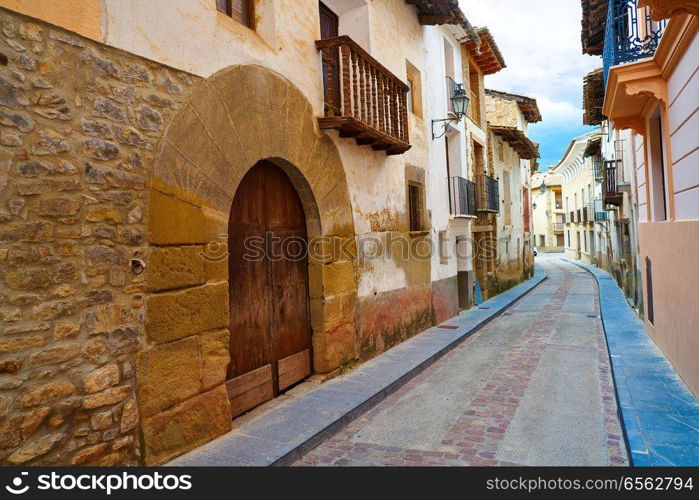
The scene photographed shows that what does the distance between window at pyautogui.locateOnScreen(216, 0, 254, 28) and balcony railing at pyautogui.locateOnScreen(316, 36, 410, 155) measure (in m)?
1.04

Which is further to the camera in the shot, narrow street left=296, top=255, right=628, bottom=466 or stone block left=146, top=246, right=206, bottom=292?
narrow street left=296, top=255, right=628, bottom=466

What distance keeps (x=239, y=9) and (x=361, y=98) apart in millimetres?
1992

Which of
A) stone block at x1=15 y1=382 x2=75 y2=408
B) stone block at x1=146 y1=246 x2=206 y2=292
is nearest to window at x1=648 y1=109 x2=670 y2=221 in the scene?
stone block at x1=146 y1=246 x2=206 y2=292

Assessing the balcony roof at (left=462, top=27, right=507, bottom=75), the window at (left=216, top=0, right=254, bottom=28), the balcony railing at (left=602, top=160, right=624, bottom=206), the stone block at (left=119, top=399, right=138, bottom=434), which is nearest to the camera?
the stone block at (left=119, top=399, right=138, bottom=434)

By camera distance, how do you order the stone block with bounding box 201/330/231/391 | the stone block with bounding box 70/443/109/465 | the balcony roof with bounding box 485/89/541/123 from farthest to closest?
the balcony roof with bounding box 485/89/541/123
the stone block with bounding box 201/330/231/391
the stone block with bounding box 70/443/109/465

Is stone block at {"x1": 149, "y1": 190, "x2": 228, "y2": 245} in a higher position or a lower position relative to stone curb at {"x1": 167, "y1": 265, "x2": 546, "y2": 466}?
higher

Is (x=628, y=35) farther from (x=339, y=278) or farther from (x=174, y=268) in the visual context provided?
(x=174, y=268)

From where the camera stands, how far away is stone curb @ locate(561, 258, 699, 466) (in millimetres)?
3543

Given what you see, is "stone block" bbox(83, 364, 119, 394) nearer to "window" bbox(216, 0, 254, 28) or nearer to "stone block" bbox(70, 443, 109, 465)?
"stone block" bbox(70, 443, 109, 465)

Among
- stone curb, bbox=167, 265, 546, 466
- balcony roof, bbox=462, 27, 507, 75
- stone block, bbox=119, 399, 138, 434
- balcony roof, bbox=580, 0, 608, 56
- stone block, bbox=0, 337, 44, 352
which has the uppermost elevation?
balcony roof, bbox=462, 27, 507, 75

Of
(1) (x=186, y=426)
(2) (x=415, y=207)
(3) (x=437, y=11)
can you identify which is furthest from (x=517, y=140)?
(1) (x=186, y=426)

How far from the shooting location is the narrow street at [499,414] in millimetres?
3855

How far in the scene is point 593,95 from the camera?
41.1 feet

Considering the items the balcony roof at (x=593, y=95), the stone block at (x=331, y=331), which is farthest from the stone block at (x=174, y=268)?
the balcony roof at (x=593, y=95)
